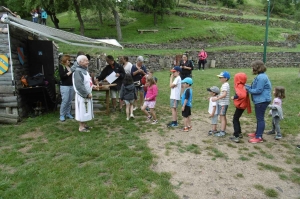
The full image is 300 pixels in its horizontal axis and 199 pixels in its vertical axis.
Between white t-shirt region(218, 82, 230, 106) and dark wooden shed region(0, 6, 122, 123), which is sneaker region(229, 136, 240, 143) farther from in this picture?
dark wooden shed region(0, 6, 122, 123)

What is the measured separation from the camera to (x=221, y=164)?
14.4ft

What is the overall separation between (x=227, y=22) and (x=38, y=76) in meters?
30.4

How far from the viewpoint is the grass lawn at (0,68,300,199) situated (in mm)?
3568

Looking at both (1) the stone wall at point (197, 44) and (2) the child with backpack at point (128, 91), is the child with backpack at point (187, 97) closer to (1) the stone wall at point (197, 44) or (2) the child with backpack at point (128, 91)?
(2) the child with backpack at point (128, 91)

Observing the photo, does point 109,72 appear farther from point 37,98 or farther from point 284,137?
point 284,137

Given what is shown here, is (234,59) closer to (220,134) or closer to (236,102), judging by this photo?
(220,134)

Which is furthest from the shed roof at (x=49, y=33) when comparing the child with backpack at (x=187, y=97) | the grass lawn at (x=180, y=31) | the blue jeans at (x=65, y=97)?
the grass lawn at (x=180, y=31)

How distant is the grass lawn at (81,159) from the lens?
3.57m

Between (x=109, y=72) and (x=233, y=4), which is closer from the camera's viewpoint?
(x=109, y=72)

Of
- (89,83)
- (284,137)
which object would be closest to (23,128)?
(89,83)

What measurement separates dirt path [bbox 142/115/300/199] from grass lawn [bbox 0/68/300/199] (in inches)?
→ 8.9

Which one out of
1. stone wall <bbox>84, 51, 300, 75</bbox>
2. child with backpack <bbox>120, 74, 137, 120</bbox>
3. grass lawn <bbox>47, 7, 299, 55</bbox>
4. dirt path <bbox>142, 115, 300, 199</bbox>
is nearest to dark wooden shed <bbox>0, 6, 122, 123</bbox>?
child with backpack <bbox>120, 74, 137, 120</bbox>

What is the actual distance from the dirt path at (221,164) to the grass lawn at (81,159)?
23 cm

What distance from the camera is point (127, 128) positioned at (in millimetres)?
6379
